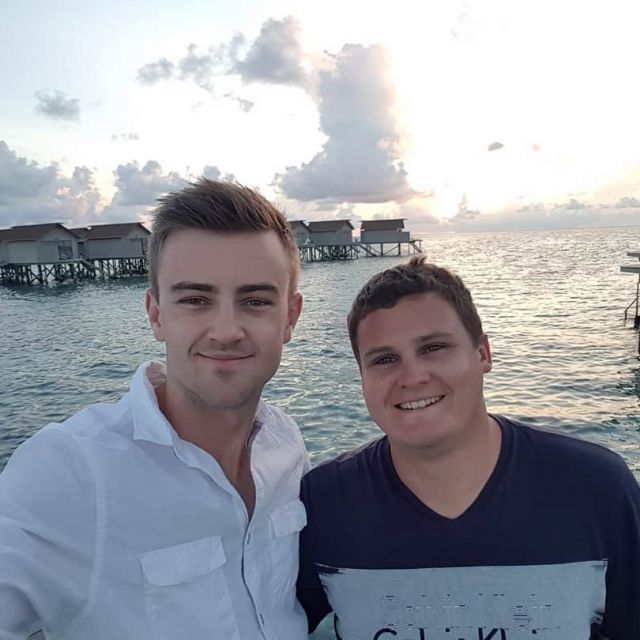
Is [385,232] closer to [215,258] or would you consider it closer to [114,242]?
[114,242]

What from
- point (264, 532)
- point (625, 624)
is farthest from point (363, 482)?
point (625, 624)

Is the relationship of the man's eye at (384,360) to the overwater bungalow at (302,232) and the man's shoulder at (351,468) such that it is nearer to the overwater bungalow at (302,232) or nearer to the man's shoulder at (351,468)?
the man's shoulder at (351,468)

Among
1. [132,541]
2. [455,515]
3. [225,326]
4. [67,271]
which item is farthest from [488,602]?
[67,271]

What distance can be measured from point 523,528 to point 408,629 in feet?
2.33

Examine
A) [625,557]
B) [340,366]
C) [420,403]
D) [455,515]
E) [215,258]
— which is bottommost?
[340,366]

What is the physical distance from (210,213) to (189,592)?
165cm

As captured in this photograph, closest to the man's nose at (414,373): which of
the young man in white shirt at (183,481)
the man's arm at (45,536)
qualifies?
the young man in white shirt at (183,481)

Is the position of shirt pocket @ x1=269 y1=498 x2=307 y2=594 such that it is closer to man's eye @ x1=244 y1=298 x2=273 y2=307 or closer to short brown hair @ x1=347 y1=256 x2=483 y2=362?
short brown hair @ x1=347 y1=256 x2=483 y2=362

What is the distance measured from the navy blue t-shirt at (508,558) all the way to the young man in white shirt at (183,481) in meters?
0.38

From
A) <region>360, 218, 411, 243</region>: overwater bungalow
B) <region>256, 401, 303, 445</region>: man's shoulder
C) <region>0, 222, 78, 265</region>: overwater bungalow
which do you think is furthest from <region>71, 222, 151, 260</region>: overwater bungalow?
<region>256, 401, 303, 445</region>: man's shoulder

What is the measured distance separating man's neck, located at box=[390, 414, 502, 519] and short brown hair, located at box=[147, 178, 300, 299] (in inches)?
51.0

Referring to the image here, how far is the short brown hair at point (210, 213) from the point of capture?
102 inches

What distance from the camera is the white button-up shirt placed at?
207cm

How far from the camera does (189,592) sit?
91.7 inches
